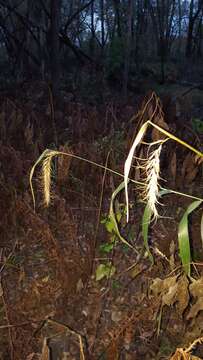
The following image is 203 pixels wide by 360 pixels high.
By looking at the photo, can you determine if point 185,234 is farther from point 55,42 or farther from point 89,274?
point 55,42

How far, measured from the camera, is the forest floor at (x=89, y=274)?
206 cm

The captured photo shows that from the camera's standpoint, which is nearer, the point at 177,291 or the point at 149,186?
the point at 149,186

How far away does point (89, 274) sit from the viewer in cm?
252

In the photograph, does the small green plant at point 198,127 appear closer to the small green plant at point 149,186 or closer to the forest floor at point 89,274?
the forest floor at point 89,274

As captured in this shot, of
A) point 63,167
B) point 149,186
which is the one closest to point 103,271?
point 63,167

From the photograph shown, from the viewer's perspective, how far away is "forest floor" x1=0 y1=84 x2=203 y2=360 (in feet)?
6.75

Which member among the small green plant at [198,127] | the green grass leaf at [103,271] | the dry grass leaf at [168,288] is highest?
the small green plant at [198,127]

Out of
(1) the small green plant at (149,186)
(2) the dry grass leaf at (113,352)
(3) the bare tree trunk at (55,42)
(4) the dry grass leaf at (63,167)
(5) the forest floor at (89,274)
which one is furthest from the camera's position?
(3) the bare tree trunk at (55,42)

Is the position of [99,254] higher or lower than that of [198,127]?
lower

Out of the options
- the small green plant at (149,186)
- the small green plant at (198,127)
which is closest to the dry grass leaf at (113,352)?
the small green plant at (149,186)

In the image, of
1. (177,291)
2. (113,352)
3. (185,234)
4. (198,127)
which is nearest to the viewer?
(185,234)

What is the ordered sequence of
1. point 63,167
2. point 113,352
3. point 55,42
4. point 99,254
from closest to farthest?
point 113,352, point 99,254, point 63,167, point 55,42

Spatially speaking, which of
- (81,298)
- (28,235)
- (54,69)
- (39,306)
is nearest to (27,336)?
(39,306)

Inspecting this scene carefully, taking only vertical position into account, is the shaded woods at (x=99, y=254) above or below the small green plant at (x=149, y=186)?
below
